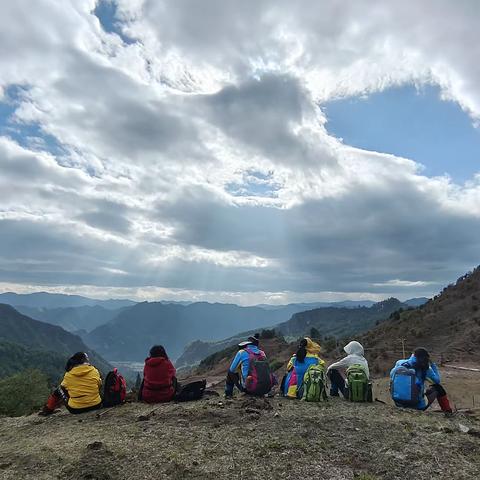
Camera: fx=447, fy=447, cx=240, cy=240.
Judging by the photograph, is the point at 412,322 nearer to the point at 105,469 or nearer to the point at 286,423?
the point at 286,423

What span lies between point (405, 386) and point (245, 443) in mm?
5128

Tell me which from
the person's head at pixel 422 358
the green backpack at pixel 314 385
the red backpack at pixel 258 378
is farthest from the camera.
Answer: the red backpack at pixel 258 378

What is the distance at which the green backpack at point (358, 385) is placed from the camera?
11.9m

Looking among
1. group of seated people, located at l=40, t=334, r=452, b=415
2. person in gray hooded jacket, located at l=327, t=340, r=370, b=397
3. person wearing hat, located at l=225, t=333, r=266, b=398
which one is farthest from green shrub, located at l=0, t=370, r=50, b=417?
person in gray hooded jacket, located at l=327, t=340, r=370, b=397

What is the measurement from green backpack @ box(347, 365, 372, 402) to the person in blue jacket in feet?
2.89

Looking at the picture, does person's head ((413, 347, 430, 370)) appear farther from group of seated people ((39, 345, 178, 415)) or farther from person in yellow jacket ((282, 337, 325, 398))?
group of seated people ((39, 345, 178, 415))

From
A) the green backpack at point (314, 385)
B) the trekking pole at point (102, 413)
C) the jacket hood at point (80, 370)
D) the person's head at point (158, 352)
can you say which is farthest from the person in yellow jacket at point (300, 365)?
the jacket hood at point (80, 370)

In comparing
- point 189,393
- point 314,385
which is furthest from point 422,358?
point 189,393

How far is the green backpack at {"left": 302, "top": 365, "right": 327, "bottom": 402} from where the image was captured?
11.6 meters

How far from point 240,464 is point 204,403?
4.24m

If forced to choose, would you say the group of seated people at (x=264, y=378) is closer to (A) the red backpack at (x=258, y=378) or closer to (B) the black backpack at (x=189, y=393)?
(A) the red backpack at (x=258, y=378)

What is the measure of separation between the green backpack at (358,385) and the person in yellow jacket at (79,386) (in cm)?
666

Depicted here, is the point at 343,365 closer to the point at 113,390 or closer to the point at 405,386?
the point at 405,386

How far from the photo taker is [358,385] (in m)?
11.9
